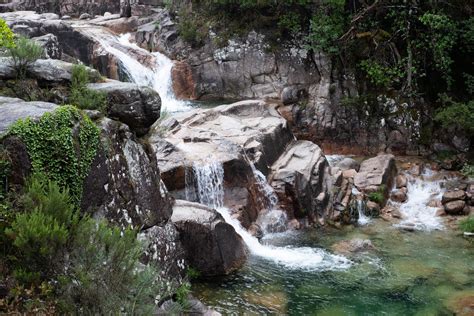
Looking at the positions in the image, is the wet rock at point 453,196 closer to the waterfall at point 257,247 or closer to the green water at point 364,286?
the green water at point 364,286

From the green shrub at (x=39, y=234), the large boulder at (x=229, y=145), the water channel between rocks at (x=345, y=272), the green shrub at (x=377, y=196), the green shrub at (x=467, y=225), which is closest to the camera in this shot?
the green shrub at (x=39, y=234)

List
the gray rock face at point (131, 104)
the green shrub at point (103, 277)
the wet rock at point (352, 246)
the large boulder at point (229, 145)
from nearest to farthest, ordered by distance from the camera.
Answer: the green shrub at point (103, 277), the gray rock face at point (131, 104), the wet rock at point (352, 246), the large boulder at point (229, 145)

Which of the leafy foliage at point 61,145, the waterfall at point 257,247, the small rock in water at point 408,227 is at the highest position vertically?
the leafy foliage at point 61,145

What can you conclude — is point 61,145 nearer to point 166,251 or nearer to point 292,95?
point 166,251

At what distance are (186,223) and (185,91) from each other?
1374cm

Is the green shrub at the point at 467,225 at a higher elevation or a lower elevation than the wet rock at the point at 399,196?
higher

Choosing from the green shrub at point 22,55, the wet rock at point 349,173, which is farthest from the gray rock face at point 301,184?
the green shrub at point 22,55

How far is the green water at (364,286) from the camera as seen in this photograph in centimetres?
911

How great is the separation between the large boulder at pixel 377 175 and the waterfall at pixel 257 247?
4453 millimetres

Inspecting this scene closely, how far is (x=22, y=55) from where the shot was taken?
8.04 meters

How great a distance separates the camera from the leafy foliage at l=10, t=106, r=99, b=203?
20.0 ft

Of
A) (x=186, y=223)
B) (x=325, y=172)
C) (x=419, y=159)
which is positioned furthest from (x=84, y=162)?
(x=419, y=159)

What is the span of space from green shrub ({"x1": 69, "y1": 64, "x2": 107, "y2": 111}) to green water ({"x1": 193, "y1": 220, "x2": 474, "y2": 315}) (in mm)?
4105

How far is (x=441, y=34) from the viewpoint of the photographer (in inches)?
699
